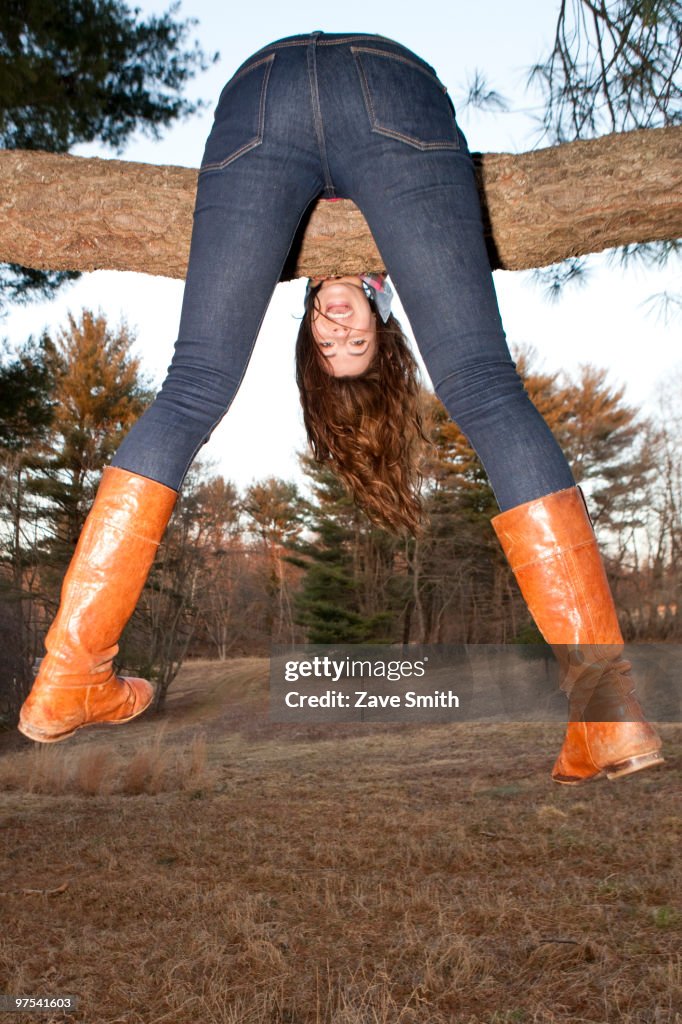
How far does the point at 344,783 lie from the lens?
1112cm

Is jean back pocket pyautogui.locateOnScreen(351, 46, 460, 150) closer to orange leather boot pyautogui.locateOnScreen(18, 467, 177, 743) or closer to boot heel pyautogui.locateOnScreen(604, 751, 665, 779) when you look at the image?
orange leather boot pyautogui.locateOnScreen(18, 467, 177, 743)

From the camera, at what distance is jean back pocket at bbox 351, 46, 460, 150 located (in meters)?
1.13

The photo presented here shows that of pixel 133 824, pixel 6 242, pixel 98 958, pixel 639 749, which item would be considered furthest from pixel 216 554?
pixel 639 749

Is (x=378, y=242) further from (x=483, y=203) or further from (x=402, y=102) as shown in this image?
(x=483, y=203)

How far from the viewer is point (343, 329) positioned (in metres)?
1.65

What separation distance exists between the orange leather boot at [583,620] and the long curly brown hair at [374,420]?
0.66 meters

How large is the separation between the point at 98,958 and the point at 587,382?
16003 millimetres

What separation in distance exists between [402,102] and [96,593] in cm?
87

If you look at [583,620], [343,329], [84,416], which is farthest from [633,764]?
[84,416]

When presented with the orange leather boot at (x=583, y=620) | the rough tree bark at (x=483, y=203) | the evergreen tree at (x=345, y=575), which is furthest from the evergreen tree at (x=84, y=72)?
the evergreen tree at (x=345, y=575)

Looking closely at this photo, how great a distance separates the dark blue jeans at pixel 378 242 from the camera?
112 cm

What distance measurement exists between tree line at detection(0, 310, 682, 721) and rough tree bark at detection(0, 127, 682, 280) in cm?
1097

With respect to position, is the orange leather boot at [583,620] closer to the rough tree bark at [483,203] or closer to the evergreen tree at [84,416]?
the rough tree bark at [483,203]

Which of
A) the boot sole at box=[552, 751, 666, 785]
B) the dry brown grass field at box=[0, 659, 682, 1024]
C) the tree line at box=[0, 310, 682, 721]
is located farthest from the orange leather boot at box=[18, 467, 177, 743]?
the tree line at box=[0, 310, 682, 721]
